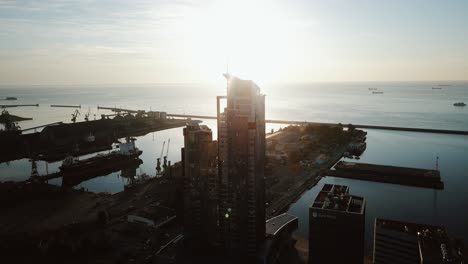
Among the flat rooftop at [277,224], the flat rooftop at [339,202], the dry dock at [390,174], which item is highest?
the flat rooftop at [339,202]

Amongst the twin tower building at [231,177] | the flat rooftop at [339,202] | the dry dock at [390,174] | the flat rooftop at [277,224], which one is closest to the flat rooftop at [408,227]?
the flat rooftop at [339,202]

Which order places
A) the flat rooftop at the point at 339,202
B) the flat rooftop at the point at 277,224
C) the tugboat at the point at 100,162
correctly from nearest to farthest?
the flat rooftop at the point at 339,202 < the flat rooftop at the point at 277,224 < the tugboat at the point at 100,162

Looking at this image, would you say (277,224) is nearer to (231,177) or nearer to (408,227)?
(231,177)

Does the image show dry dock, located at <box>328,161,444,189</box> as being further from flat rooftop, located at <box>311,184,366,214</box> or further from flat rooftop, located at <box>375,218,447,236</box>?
flat rooftop, located at <box>311,184,366,214</box>

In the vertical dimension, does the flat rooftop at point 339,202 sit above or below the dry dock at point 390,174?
above

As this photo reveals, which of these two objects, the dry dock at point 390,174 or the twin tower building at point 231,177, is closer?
the twin tower building at point 231,177

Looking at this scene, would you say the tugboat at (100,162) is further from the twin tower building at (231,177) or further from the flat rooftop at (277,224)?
the flat rooftop at (277,224)
